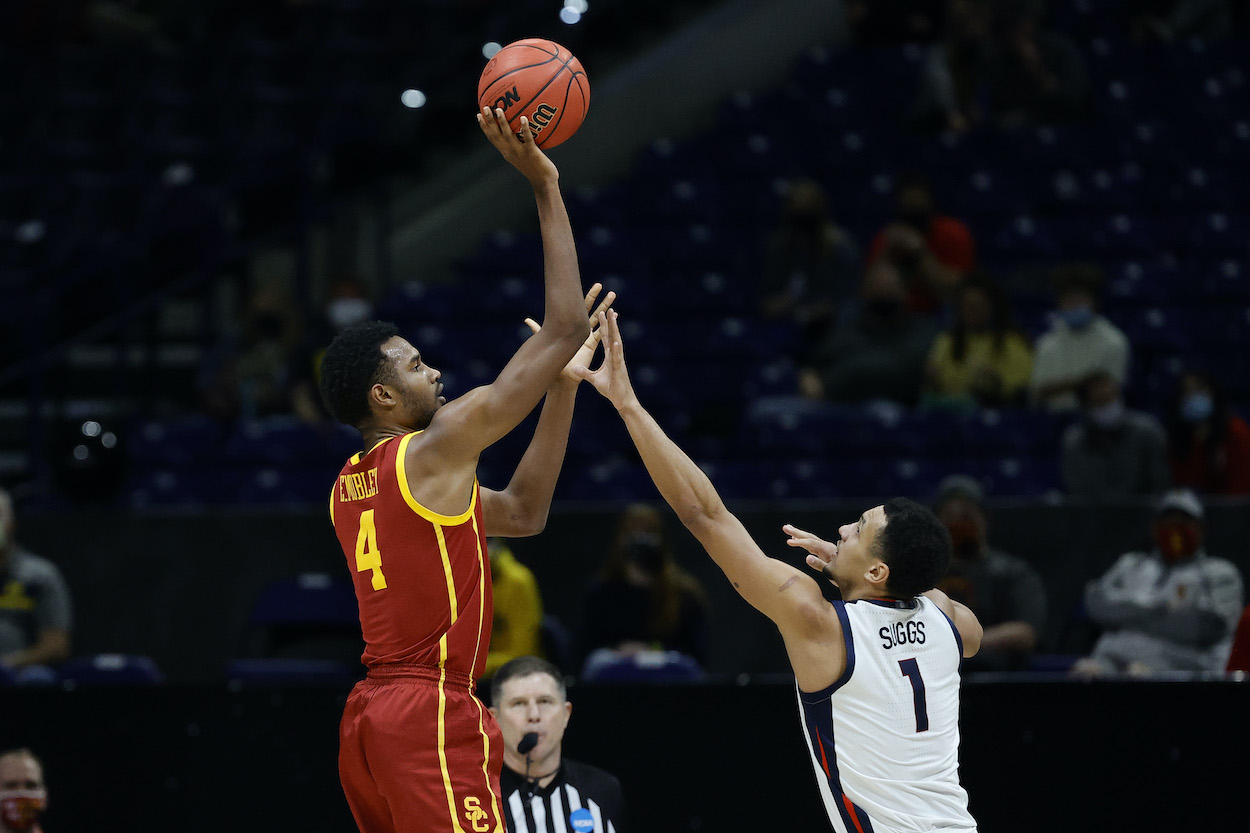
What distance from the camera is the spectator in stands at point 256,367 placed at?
10.7m

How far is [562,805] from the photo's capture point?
5.63 meters

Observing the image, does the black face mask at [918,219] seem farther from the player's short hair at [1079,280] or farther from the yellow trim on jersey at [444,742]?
the yellow trim on jersey at [444,742]

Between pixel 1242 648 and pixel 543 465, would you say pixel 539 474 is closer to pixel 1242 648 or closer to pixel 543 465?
pixel 543 465

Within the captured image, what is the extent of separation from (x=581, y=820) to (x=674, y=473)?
5.86ft

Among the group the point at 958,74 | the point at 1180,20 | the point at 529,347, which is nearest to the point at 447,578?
the point at 529,347

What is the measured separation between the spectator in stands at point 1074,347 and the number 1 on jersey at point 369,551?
626 cm

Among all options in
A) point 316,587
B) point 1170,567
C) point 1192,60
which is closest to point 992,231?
point 1192,60

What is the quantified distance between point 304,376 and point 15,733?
431 centimetres

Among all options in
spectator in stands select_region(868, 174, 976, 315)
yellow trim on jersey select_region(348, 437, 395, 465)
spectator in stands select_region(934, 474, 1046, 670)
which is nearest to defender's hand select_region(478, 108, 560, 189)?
yellow trim on jersey select_region(348, 437, 395, 465)

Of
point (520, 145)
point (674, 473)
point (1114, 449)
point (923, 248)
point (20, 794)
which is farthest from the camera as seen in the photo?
point (923, 248)

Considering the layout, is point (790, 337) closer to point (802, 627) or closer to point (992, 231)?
point (992, 231)

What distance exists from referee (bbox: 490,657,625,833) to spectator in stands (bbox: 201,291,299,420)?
5.46 metres

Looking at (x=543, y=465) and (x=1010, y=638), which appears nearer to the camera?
(x=543, y=465)

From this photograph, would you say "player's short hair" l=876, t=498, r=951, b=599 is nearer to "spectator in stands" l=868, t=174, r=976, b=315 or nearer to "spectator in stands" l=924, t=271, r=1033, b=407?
"spectator in stands" l=924, t=271, r=1033, b=407
